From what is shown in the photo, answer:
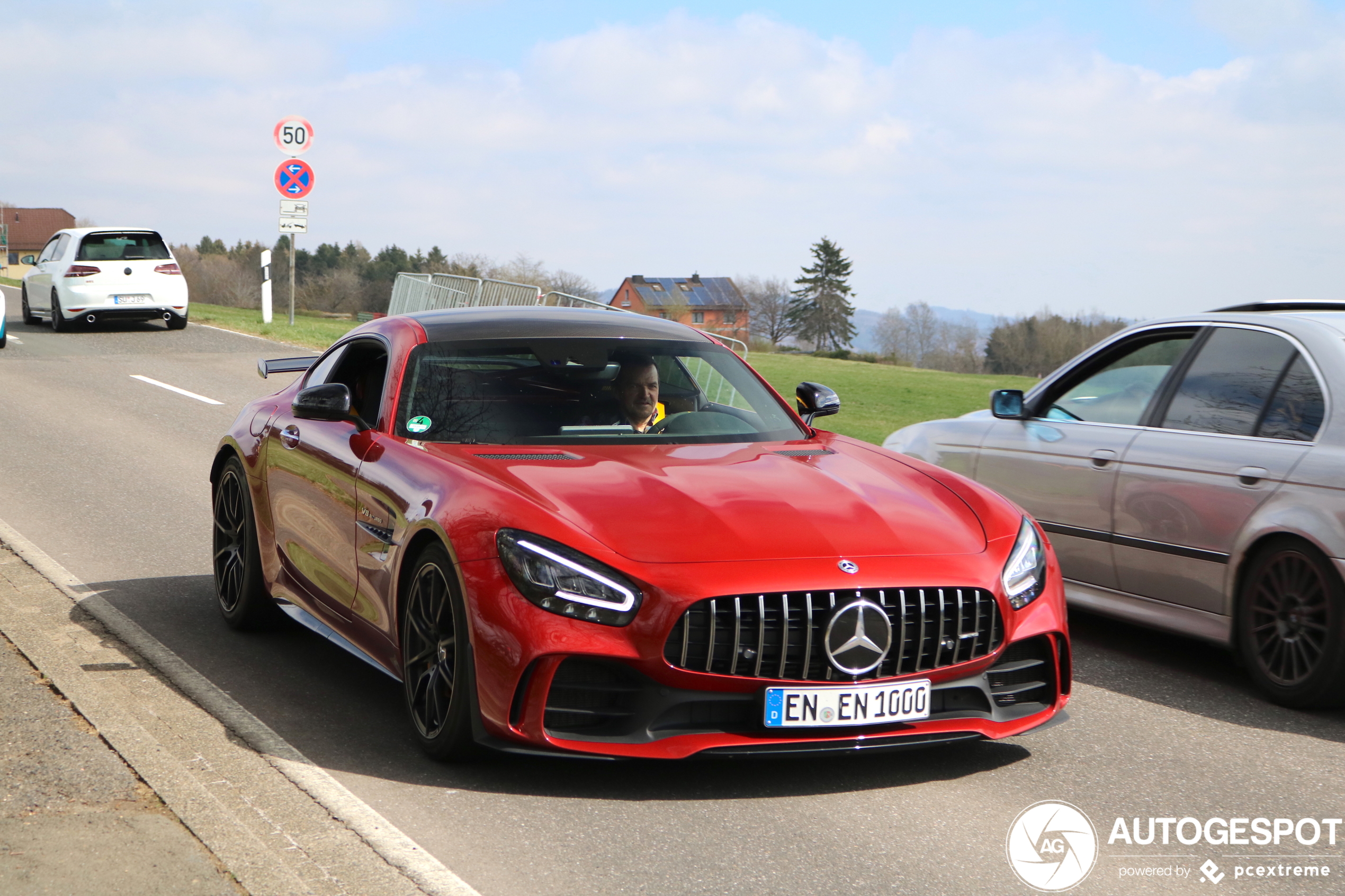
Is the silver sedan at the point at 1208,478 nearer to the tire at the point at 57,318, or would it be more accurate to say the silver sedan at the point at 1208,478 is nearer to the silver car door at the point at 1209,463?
the silver car door at the point at 1209,463

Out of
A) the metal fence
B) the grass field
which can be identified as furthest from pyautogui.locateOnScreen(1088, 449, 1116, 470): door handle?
the metal fence

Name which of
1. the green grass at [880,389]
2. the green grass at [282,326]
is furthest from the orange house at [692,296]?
the green grass at [282,326]

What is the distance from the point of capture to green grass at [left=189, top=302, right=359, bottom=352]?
24375 mm

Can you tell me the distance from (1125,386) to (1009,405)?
2.08 feet

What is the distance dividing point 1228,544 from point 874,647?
229 centimetres

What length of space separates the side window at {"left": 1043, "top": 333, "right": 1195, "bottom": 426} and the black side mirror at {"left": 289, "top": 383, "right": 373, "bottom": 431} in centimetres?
357

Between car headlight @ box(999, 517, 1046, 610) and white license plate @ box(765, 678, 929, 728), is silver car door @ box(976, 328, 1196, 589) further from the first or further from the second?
white license plate @ box(765, 678, 929, 728)

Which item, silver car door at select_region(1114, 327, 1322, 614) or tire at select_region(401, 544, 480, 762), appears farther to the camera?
silver car door at select_region(1114, 327, 1322, 614)

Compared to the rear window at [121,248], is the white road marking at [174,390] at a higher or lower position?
lower

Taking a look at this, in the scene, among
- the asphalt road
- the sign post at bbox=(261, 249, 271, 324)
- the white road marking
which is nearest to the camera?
Answer: the asphalt road

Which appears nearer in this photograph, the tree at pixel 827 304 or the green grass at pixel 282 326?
the green grass at pixel 282 326

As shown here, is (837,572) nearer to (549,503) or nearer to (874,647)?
(874,647)

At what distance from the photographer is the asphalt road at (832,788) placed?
385 cm

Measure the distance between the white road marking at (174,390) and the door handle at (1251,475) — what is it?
503 inches
